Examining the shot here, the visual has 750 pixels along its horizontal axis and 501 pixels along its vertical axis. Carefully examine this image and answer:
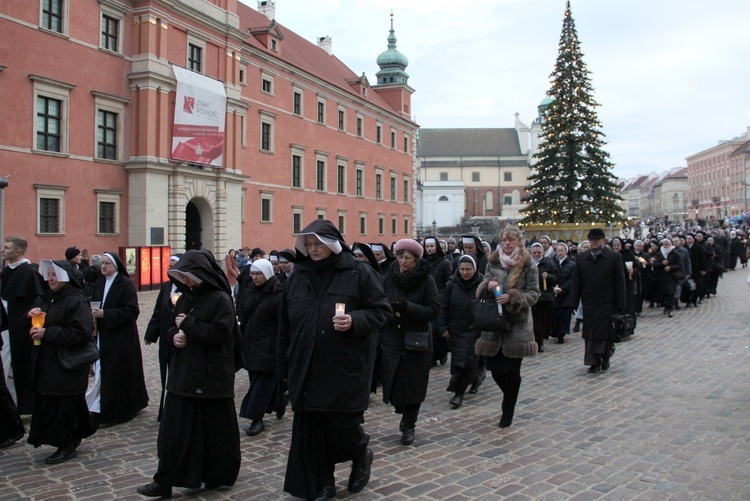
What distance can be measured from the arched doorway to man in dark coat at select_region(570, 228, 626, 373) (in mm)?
26251

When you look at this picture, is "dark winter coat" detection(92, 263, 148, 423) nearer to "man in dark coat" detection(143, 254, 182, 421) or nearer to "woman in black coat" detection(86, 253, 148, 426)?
"woman in black coat" detection(86, 253, 148, 426)

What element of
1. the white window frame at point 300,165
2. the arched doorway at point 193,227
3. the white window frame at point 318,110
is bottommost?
the arched doorway at point 193,227

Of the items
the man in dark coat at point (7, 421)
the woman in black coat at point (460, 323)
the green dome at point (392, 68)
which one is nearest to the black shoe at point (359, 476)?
the woman in black coat at point (460, 323)

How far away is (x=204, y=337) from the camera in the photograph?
5.15 metres

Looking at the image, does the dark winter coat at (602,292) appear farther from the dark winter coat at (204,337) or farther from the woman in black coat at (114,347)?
the woman in black coat at (114,347)

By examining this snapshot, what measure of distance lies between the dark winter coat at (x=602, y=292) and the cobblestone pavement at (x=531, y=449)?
729mm

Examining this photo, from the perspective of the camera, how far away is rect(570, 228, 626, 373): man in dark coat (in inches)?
384

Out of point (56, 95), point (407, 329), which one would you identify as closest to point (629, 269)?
point (407, 329)

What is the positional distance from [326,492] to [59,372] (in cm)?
289

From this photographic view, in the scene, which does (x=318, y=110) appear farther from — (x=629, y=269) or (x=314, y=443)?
(x=314, y=443)

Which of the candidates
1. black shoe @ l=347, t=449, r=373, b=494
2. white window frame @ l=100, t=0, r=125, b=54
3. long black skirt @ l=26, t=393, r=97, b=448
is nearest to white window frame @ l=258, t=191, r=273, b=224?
white window frame @ l=100, t=0, r=125, b=54

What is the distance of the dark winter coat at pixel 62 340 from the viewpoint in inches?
238

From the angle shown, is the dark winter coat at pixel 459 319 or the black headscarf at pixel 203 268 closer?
the black headscarf at pixel 203 268

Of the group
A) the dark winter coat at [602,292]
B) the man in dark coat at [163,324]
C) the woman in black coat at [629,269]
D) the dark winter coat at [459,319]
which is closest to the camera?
the man in dark coat at [163,324]
